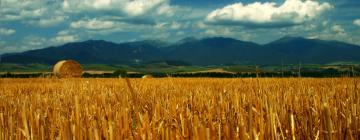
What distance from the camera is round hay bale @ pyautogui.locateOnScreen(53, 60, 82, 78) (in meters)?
30.4

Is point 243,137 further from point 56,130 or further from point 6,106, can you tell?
point 6,106

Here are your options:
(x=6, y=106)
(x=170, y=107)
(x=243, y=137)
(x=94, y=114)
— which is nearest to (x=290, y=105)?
(x=170, y=107)

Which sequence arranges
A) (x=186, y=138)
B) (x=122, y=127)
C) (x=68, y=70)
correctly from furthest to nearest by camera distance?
(x=68, y=70)
(x=122, y=127)
(x=186, y=138)

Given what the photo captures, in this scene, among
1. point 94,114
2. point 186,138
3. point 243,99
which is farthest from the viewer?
point 243,99

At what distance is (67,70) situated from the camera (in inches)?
1214

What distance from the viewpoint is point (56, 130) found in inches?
175

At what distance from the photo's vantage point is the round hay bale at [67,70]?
3038cm

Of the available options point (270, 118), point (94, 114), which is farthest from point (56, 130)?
point (270, 118)

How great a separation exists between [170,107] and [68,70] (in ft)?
87.7

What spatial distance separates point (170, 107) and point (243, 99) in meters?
1.27

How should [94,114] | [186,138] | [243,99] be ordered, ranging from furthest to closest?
[243,99] → [94,114] → [186,138]

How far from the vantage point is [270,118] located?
9.35ft

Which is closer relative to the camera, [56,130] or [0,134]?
[0,134]

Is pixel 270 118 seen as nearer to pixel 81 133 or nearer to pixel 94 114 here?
pixel 81 133
